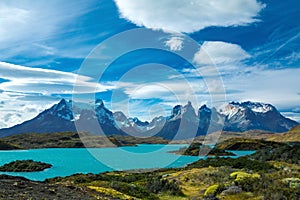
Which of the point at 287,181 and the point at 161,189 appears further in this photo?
the point at 161,189

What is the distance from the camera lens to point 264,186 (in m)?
34.6

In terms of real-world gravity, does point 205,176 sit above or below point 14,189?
below

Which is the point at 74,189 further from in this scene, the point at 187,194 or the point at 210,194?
the point at 187,194

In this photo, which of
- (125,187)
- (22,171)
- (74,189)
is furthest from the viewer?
(22,171)

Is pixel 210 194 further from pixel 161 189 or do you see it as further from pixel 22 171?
pixel 22 171

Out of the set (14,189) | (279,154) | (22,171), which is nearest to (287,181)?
(14,189)

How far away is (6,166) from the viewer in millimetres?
104938

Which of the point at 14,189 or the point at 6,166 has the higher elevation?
the point at 14,189

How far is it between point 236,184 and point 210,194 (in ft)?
11.7

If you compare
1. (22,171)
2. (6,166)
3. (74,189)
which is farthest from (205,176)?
(6,166)

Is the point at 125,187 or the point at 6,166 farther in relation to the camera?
the point at 6,166

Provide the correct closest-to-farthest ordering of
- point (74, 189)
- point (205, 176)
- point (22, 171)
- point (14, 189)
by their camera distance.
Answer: point (14, 189)
point (74, 189)
point (205, 176)
point (22, 171)

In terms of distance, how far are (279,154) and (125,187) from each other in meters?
68.6

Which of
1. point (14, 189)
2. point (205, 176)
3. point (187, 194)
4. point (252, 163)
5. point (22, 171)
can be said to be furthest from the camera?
point (22, 171)
